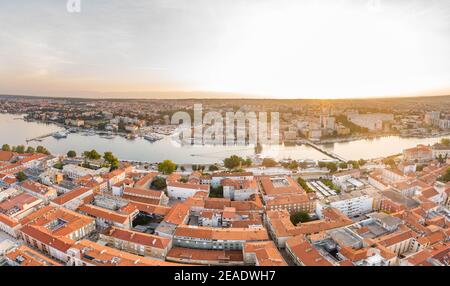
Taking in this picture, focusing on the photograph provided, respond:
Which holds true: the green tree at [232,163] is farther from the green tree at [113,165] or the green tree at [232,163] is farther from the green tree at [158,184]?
the green tree at [113,165]

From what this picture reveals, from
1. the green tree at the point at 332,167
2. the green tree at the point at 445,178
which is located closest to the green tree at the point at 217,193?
the green tree at the point at 332,167

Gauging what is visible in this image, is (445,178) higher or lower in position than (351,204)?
higher

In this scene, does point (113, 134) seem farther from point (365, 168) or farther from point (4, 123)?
point (365, 168)

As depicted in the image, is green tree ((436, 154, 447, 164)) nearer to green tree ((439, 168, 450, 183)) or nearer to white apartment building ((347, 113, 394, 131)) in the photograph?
green tree ((439, 168, 450, 183))

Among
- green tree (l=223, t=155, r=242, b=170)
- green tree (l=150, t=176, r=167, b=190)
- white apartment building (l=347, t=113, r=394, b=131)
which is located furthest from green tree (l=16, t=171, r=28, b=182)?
white apartment building (l=347, t=113, r=394, b=131)

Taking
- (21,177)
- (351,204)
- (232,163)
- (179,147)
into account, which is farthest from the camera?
(179,147)

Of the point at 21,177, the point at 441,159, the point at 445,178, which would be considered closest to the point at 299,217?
the point at 445,178

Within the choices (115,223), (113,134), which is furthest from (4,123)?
(115,223)

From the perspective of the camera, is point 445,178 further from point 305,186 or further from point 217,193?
point 217,193
